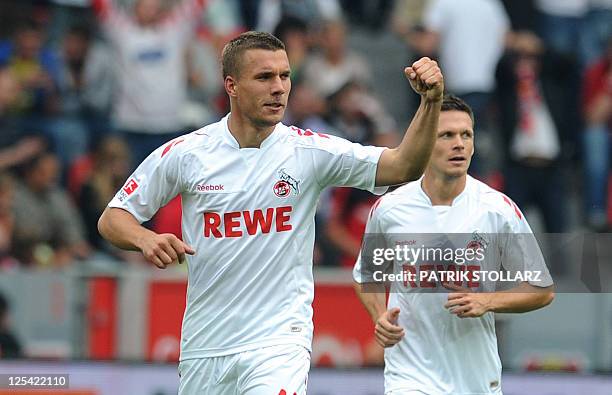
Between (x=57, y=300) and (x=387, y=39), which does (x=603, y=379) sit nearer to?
(x=57, y=300)

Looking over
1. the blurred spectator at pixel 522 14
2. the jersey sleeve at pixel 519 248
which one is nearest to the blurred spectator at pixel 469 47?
the blurred spectator at pixel 522 14

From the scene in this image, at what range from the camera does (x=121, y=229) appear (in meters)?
7.36

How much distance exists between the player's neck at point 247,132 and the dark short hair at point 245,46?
0.27 meters

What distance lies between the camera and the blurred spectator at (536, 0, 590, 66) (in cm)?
1453

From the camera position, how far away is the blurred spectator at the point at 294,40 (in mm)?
14000

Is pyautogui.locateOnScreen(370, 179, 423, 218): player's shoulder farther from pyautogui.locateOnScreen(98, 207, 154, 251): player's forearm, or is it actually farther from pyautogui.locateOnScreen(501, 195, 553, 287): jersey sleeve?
pyautogui.locateOnScreen(98, 207, 154, 251): player's forearm

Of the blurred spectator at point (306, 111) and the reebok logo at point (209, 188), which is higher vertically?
the blurred spectator at point (306, 111)

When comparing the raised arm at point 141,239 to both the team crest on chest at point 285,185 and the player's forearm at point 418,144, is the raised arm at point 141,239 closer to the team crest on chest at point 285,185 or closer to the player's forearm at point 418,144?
the team crest on chest at point 285,185

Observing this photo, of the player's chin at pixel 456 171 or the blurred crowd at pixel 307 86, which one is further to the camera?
the blurred crowd at pixel 307 86

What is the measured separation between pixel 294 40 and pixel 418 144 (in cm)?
734

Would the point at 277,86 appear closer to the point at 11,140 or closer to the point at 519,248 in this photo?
the point at 519,248

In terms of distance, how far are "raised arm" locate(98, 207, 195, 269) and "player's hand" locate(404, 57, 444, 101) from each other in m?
1.41

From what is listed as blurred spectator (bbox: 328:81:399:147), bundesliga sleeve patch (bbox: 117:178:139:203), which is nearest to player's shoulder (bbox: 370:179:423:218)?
bundesliga sleeve patch (bbox: 117:178:139:203)

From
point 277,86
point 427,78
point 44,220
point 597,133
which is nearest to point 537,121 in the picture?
point 597,133
